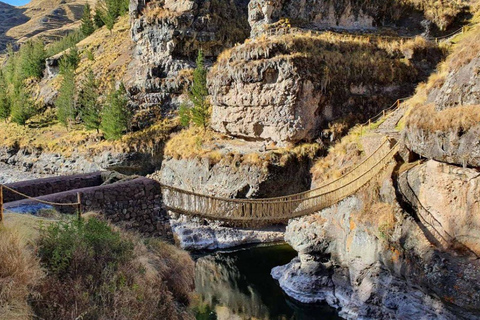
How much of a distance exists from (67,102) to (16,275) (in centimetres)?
3036

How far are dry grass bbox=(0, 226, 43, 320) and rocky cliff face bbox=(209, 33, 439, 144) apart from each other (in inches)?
562

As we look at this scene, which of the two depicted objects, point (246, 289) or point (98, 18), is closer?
point (246, 289)

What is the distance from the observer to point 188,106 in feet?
83.5

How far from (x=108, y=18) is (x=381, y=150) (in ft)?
122

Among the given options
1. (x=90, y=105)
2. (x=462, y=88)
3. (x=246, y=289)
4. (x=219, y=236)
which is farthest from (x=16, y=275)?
(x=90, y=105)

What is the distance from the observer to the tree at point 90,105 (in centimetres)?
2625

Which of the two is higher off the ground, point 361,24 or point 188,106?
point 361,24

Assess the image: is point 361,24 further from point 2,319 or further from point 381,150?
point 2,319

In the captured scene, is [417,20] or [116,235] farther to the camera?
[417,20]

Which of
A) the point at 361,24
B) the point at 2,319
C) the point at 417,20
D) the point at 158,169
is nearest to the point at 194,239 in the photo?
the point at 158,169

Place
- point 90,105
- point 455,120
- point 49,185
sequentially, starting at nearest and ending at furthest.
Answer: point 49,185 → point 455,120 → point 90,105

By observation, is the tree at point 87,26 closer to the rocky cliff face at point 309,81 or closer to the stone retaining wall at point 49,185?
the rocky cliff face at point 309,81

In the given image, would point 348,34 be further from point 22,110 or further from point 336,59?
point 22,110

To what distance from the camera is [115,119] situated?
2411 centimetres
